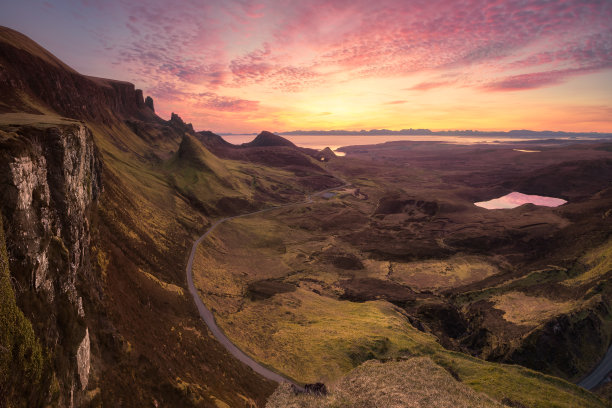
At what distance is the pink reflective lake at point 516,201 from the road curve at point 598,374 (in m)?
134

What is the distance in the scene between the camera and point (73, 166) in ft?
88.6

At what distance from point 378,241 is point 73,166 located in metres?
93.9

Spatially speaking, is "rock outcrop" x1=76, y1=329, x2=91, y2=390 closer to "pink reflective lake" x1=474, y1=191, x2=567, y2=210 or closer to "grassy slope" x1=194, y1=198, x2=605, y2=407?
"grassy slope" x1=194, y1=198, x2=605, y2=407

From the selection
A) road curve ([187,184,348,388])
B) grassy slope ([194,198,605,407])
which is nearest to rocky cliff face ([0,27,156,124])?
road curve ([187,184,348,388])

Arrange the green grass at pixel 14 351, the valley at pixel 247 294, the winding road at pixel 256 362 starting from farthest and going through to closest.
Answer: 1. the winding road at pixel 256 362
2. the valley at pixel 247 294
3. the green grass at pixel 14 351

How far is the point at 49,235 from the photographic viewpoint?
20.9 meters

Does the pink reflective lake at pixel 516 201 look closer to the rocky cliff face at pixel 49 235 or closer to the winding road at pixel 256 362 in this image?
the winding road at pixel 256 362

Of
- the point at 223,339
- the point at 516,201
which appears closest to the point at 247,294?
the point at 223,339

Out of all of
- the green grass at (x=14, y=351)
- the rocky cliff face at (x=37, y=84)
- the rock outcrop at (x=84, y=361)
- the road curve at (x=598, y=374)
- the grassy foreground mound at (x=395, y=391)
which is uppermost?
the rocky cliff face at (x=37, y=84)

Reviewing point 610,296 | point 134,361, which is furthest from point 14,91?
point 610,296

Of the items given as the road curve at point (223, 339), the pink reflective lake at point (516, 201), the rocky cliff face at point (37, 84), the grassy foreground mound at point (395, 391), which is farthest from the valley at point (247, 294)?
the pink reflective lake at point (516, 201)

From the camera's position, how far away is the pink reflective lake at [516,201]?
165m

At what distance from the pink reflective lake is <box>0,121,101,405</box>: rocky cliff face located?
18349 centimetres

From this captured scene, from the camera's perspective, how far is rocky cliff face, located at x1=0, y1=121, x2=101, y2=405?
17422 mm
